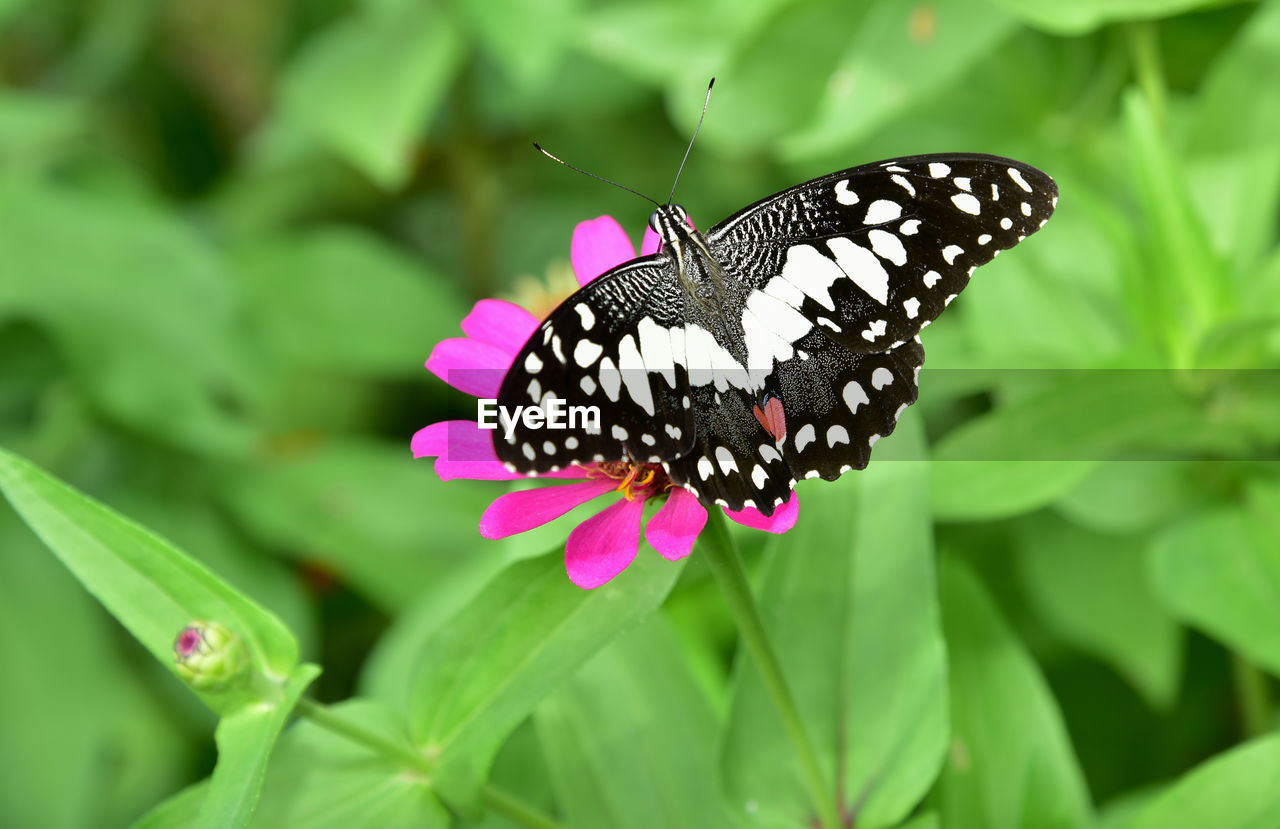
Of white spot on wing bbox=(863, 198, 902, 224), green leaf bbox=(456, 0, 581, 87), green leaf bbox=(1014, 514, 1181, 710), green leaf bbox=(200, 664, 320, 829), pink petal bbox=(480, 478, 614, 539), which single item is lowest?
green leaf bbox=(1014, 514, 1181, 710)

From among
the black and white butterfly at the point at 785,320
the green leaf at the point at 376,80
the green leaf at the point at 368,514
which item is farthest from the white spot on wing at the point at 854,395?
the green leaf at the point at 376,80

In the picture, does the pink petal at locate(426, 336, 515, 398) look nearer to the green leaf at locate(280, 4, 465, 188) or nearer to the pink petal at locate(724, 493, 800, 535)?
the pink petal at locate(724, 493, 800, 535)

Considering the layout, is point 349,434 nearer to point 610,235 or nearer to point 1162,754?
point 610,235

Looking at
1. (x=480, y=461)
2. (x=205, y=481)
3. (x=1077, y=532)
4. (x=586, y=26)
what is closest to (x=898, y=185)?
(x=480, y=461)

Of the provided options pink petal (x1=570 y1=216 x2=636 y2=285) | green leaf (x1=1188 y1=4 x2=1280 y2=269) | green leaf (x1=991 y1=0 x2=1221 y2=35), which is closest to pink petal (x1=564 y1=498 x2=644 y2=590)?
pink petal (x1=570 y1=216 x2=636 y2=285)

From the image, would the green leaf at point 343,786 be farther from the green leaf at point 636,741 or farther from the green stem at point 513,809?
the green leaf at point 636,741

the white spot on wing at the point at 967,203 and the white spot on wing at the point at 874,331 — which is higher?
the white spot on wing at the point at 967,203
